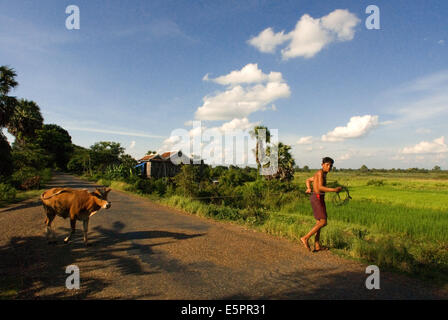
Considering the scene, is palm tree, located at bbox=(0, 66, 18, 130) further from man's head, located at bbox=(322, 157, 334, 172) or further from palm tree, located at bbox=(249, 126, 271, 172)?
palm tree, located at bbox=(249, 126, 271, 172)

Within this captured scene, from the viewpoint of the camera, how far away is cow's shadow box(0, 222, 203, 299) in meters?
3.39

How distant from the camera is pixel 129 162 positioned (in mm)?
35812

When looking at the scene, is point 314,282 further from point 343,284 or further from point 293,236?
point 293,236

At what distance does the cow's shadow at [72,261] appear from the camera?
11.1 ft

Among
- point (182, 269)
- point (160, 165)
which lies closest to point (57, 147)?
point (160, 165)

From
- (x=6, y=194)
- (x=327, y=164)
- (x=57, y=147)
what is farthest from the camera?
(x=57, y=147)

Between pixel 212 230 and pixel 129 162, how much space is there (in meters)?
31.3

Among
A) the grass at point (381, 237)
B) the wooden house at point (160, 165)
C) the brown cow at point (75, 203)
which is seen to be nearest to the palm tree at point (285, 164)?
the wooden house at point (160, 165)

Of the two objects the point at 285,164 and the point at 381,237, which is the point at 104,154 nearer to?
the point at 285,164

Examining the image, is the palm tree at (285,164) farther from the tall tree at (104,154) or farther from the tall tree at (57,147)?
the tall tree at (57,147)

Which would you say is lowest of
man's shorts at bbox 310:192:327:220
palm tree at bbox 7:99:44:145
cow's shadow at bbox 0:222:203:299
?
cow's shadow at bbox 0:222:203:299

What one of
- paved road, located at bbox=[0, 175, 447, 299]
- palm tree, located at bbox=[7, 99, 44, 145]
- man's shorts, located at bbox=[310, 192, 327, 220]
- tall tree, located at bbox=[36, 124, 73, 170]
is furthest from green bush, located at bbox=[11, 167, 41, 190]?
tall tree, located at bbox=[36, 124, 73, 170]

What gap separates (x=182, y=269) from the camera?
13.8 ft

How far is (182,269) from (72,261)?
80.1 inches
